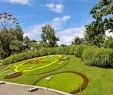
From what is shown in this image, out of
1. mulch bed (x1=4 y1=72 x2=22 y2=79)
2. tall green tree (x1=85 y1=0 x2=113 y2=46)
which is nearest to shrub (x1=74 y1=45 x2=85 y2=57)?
mulch bed (x1=4 y1=72 x2=22 y2=79)

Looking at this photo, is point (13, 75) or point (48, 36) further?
point (48, 36)

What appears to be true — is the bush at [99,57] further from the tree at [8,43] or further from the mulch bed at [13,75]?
the tree at [8,43]

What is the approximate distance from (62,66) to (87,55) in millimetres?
4333

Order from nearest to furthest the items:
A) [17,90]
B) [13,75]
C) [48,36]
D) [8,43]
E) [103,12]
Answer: [103,12], [17,90], [13,75], [48,36], [8,43]

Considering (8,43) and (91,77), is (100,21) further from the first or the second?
(8,43)

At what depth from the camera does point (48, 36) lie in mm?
78375

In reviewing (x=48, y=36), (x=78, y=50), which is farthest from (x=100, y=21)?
(x=48, y=36)

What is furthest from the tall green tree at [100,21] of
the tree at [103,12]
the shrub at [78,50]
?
the shrub at [78,50]

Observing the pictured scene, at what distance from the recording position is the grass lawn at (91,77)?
26.6 meters

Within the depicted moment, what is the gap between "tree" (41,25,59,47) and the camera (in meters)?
78.0

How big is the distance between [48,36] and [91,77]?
1925 inches

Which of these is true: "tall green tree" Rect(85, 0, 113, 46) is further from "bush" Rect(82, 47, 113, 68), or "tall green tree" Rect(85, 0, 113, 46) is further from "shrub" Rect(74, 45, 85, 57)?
"shrub" Rect(74, 45, 85, 57)

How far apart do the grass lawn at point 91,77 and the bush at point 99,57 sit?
0.76m

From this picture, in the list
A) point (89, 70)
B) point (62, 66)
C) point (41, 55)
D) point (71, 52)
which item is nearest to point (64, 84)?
point (89, 70)
